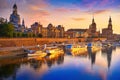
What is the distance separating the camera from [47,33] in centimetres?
3052

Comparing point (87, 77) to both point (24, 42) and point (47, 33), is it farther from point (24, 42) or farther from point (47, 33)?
point (47, 33)

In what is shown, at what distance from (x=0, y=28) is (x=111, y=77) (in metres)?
9.13

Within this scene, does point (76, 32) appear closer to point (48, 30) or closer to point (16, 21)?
point (48, 30)

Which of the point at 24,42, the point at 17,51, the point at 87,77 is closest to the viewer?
the point at 87,77

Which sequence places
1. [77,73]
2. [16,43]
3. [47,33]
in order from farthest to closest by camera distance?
1. [47,33]
2. [16,43]
3. [77,73]

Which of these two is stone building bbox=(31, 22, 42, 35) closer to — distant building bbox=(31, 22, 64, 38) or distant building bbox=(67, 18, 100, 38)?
distant building bbox=(31, 22, 64, 38)

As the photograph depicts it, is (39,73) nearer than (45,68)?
Yes

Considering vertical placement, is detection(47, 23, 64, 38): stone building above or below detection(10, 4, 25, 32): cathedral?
below

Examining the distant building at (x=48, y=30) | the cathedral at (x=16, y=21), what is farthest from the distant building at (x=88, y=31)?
the cathedral at (x=16, y=21)

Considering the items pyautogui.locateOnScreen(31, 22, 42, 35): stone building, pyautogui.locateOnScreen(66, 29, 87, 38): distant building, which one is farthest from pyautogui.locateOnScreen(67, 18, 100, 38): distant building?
pyautogui.locateOnScreen(31, 22, 42, 35): stone building

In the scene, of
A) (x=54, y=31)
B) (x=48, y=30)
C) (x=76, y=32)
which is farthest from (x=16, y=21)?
(x=76, y=32)

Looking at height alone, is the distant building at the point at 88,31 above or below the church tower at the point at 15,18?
below

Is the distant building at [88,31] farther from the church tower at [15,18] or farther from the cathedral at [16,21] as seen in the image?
the church tower at [15,18]

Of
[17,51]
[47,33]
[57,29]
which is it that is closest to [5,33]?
[17,51]
